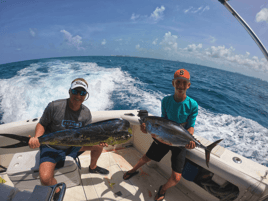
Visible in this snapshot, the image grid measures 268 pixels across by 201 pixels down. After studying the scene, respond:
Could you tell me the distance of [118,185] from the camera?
2.27 meters

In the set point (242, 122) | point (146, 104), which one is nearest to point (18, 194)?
point (146, 104)

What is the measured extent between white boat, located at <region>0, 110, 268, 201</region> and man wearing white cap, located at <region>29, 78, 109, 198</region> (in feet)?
0.84

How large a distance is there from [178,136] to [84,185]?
1.78m

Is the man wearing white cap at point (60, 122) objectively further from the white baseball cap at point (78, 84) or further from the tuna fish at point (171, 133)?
the tuna fish at point (171, 133)

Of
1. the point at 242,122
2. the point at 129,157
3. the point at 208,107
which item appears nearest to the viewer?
the point at 129,157

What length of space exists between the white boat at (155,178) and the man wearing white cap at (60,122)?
0.84 ft

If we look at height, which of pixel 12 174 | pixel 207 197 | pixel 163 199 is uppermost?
pixel 12 174

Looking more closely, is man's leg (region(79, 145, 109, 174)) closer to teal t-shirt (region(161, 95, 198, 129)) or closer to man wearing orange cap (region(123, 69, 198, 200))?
man wearing orange cap (region(123, 69, 198, 200))

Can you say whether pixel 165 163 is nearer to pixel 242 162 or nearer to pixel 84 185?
pixel 242 162

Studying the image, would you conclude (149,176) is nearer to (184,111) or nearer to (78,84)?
(184,111)

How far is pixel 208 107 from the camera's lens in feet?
27.1

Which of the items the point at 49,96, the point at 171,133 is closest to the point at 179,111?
the point at 171,133

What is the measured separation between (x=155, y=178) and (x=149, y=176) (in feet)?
0.38

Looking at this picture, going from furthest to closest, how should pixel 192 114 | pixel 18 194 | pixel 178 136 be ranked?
pixel 192 114, pixel 178 136, pixel 18 194
